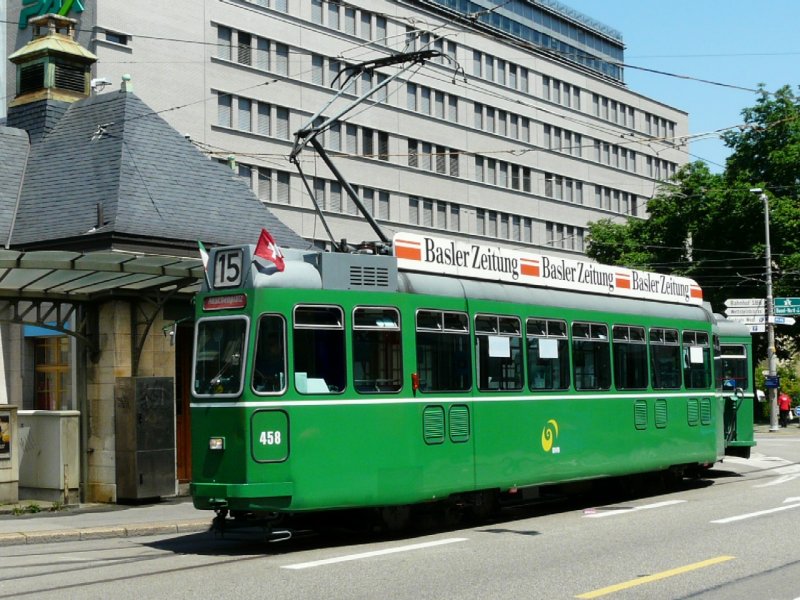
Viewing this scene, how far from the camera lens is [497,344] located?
51.5ft

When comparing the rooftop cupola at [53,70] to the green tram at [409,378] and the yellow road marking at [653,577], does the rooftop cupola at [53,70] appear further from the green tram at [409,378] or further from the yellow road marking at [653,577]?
the yellow road marking at [653,577]

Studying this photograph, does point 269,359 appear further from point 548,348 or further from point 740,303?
point 740,303

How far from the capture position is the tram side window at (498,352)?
15.4 metres

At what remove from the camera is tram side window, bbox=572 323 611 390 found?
1736 cm

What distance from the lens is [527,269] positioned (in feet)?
55.3

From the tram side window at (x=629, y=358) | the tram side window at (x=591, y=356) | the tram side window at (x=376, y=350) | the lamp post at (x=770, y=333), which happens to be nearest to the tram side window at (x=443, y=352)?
the tram side window at (x=376, y=350)

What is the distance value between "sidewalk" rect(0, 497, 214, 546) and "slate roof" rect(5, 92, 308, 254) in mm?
4502

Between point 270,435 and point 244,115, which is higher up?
point 244,115

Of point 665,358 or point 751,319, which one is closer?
point 665,358

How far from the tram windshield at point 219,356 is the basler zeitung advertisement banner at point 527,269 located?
222cm

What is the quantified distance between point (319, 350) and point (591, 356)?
5637mm

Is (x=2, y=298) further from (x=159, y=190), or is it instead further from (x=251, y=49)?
(x=251, y=49)

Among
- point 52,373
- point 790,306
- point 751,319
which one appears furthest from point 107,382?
point 790,306

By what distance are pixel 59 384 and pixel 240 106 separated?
1343 inches
